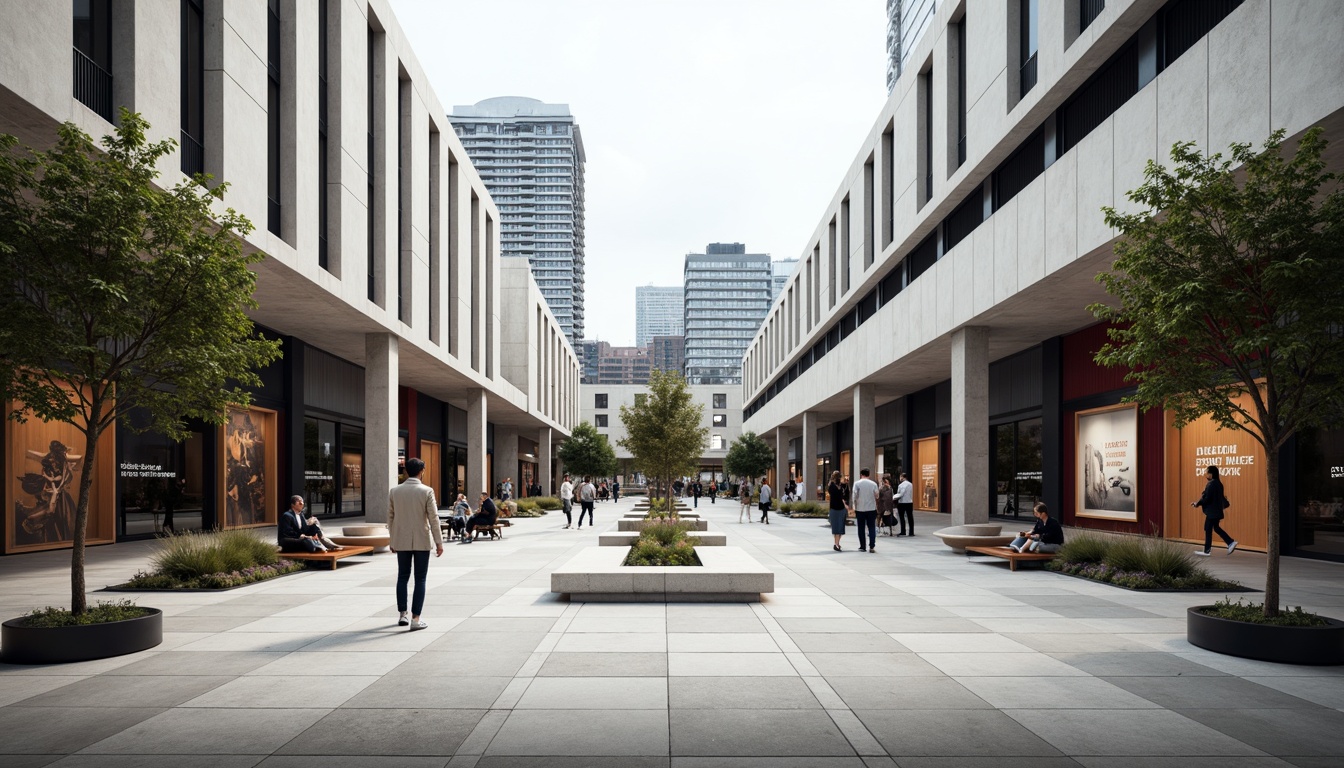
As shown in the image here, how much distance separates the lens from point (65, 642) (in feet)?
23.6

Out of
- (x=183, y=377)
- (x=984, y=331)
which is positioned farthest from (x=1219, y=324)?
(x=984, y=331)

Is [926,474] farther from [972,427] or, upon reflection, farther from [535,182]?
[535,182]

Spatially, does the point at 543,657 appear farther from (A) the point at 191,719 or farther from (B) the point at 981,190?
(B) the point at 981,190

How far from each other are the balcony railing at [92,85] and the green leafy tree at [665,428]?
54.0 feet

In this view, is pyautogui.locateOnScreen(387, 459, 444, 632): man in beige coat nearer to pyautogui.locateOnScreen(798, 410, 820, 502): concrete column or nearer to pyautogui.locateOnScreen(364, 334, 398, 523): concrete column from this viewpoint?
pyautogui.locateOnScreen(364, 334, 398, 523): concrete column

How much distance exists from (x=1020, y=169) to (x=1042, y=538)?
30.9 ft

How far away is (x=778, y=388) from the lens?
59.6 metres

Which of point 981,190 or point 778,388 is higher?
point 981,190

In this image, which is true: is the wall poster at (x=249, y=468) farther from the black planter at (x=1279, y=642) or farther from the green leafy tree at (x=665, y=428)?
the black planter at (x=1279, y=642)

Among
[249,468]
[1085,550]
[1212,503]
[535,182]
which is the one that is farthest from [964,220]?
[535,182]

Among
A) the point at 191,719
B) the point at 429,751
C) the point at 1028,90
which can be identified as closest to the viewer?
the point at 429,751

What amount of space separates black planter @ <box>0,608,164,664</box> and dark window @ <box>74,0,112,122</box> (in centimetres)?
844

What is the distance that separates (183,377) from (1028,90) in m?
18.1

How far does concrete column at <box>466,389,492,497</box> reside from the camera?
115 feet
